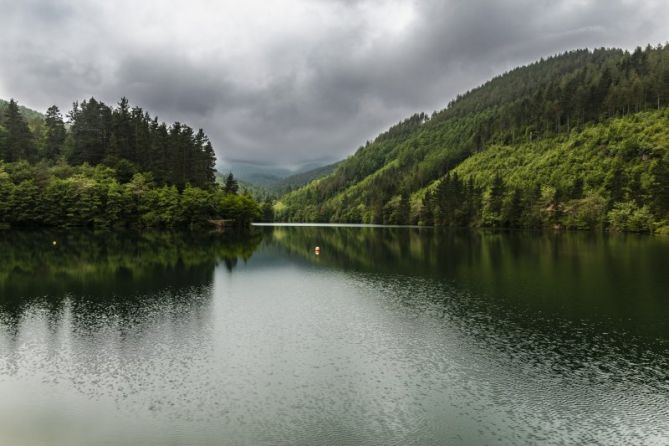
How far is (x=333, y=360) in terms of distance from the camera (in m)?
26.3

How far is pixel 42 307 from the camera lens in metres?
37.5

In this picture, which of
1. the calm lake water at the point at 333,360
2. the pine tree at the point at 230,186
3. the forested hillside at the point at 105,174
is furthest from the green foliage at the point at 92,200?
the calm lake water at the point at 333,360

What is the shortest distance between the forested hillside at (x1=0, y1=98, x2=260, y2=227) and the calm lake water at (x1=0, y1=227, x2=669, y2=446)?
85.8 metres

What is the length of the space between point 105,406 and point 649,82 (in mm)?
244382

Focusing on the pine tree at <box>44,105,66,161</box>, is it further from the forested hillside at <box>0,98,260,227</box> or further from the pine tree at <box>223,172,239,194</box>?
the pine tree at <box>223,172,239,194</box>

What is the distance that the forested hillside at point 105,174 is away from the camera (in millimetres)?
130375

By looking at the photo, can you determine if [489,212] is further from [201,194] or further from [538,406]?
[538,406]

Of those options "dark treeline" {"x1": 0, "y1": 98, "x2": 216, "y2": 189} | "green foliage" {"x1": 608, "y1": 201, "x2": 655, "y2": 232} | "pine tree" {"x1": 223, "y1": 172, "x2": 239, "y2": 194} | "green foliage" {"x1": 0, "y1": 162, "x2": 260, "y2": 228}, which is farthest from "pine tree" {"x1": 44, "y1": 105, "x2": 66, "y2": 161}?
"green foliage" {"x1": 608, "y1": 201, "x2": 655, "y2": 232}

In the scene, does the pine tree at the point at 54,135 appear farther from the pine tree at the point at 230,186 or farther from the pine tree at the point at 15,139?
the pine tree at the point at 230,186

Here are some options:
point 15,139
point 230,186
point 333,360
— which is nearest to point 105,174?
point 15,139

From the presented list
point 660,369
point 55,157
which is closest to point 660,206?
point 660,369

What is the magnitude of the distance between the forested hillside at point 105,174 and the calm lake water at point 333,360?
85.8 m

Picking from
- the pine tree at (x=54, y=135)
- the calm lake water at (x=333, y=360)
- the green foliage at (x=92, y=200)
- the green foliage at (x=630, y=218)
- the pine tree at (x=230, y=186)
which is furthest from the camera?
the pine tree at (x=230, y=186)

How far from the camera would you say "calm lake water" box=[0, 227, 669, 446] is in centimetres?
1834
